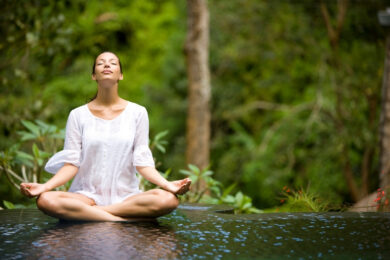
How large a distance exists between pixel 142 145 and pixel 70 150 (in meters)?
0.44

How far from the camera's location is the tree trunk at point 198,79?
788cm

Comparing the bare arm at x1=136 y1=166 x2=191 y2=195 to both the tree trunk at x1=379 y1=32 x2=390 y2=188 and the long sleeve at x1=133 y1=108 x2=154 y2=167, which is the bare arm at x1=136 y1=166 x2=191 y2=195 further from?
the tree trunk at x1=379 y1=32 x2=390 y2=188

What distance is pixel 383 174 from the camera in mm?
6105

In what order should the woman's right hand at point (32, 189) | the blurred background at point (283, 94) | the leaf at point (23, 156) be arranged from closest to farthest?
the woman's right hand at point (32, 189) < the leaf at point (23, 156) < the blurred background at point (283, 94)

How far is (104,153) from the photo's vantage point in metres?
3.36

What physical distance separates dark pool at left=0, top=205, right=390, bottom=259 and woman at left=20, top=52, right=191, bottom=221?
0.10 m

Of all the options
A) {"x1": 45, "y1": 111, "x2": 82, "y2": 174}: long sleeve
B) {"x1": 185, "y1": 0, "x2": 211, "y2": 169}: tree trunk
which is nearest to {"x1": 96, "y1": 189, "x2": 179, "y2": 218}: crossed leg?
{"x1": 45, "y1": 111, "x2": 82, "y2": 174}: long sleeve

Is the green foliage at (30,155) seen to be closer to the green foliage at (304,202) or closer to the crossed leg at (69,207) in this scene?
the crossed leg at (69,207)

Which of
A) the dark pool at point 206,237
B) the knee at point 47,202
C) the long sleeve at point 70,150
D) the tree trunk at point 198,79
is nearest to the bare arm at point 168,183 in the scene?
the dark pool at point 206,237

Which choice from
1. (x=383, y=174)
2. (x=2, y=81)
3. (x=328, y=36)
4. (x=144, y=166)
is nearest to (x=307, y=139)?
(x=328, y=36)

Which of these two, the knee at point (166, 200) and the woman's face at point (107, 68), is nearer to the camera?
the knee at point (166, 200)

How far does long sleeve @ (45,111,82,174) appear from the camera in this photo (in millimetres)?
3305

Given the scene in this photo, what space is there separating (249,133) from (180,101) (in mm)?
2071

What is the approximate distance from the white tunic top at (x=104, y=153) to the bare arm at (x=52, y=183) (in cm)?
5
